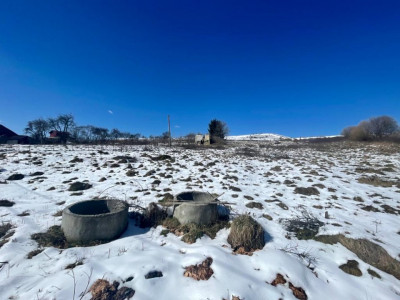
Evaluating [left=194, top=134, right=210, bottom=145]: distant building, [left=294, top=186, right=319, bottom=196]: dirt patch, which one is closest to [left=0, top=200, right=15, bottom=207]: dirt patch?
[left=294, top=186, right=319, bottom=196]: dirt patch

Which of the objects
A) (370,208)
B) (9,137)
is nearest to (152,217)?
(370,208)

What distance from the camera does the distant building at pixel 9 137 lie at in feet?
109

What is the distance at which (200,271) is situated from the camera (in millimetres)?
3070

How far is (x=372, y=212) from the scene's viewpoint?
5.66 meters

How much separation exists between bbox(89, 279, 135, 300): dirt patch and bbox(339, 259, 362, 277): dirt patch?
3.78 meters

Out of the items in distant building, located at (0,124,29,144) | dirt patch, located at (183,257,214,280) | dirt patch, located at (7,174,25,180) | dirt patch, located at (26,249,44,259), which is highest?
distant building, located at (0,124,29,144)

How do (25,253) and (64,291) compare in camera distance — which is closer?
(64,291)

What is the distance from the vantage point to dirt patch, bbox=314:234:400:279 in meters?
3.32

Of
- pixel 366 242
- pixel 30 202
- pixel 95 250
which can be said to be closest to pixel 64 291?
pixel 95 250

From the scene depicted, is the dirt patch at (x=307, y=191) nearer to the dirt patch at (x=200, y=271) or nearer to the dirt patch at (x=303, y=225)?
the dirt patch at (x=303, y=225)

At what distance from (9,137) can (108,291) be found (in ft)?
163

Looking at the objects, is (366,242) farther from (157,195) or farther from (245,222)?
(157,195)

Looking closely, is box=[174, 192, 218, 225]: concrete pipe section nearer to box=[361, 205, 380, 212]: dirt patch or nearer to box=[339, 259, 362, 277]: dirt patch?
box=[339, 259, 362, 277]: dirt patch

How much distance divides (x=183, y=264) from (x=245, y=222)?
166cm
